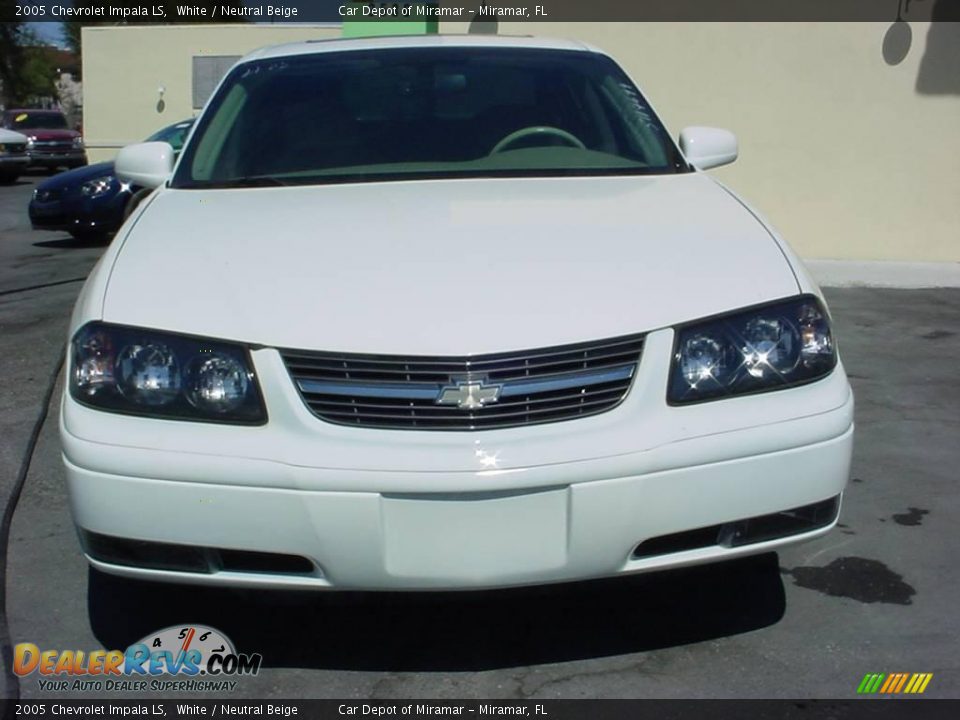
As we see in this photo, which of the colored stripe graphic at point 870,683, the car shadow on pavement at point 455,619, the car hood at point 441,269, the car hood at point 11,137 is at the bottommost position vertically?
the car hood at point 11,137

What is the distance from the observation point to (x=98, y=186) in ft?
38.7

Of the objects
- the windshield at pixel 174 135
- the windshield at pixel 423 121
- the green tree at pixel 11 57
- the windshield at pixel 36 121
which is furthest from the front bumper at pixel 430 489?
the green tree at pixel 11 57

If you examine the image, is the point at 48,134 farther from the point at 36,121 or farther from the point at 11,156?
the point at 11,156

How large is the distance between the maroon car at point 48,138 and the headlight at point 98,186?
14203mm

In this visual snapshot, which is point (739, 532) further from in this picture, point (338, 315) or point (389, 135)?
point (389, 135)

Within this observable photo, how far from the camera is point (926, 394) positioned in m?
5.67

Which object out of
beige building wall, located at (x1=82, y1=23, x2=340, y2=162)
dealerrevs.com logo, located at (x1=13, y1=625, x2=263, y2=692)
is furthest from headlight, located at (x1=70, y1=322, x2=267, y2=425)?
beige building wall, located at (x1=82, y1=23, x2=340, y2=162)

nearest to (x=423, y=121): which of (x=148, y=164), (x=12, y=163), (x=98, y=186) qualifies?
(x=148, y=164)

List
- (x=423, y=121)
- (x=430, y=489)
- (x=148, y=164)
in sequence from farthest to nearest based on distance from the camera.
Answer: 1. (x=148, y=164)
2. (x=423, y=121)
3. (x=430, y=489)

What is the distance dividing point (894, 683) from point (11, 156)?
24051 mm

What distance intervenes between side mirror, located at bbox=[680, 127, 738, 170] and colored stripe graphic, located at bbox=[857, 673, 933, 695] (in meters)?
1.97

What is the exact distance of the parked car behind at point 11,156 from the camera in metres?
23.8

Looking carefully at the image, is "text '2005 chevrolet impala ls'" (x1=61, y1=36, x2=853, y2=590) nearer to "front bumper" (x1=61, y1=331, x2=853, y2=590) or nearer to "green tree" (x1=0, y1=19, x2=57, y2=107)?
"front bumper" (x1=61, y1=331, x2=853, y2=590)

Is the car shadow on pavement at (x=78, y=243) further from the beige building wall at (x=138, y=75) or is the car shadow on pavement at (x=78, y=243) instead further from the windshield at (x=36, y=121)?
the windshield at (x=36, y=121)
